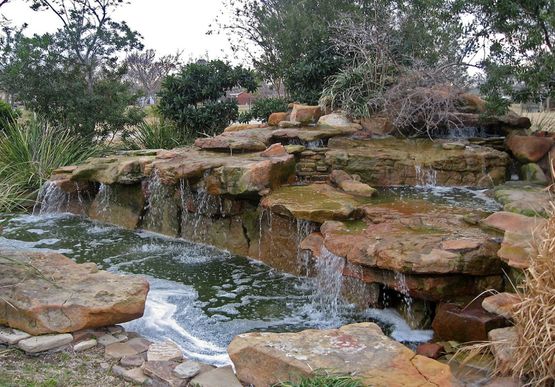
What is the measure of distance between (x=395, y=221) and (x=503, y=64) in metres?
3.41

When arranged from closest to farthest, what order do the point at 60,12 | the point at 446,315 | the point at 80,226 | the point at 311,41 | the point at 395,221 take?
the point at 446,315 < the point at 395,221 < the point at 80,226 < the point at 311,41 < the point at 60,12

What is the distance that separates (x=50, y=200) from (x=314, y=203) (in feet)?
16.5

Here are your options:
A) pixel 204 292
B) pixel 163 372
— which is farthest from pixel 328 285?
pixel 163 372

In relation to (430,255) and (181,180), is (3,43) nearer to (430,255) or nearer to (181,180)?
(181,180)

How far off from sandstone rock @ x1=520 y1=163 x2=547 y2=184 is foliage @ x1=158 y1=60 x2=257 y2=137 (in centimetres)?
613

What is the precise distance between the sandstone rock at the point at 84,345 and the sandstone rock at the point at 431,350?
7.61 feet

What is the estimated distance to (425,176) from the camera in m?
7.77

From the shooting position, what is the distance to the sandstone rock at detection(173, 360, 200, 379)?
342 cm

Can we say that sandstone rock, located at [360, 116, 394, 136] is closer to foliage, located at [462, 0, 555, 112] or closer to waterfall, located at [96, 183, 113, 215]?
foliage, located at [462, 0, 555, 112]

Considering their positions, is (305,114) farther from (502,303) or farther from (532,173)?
(502,303)

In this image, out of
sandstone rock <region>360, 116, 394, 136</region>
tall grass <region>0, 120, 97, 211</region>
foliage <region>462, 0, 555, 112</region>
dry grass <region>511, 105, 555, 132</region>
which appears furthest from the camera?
dry grass <region>511, 105, 555, 132</region>

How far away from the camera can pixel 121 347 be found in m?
3.88

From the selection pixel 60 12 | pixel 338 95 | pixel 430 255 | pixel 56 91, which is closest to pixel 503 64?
pixel 338 95

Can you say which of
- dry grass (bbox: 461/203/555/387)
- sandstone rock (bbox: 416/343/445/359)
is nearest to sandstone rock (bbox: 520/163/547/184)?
sandstone rock (bbox: 416/343/445/359)
